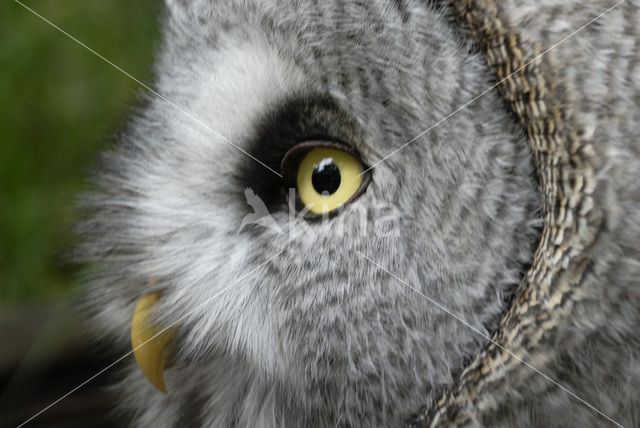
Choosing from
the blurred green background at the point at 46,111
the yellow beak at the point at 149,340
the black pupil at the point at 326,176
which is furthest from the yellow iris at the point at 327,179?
the blurred green background at the point at 46,111

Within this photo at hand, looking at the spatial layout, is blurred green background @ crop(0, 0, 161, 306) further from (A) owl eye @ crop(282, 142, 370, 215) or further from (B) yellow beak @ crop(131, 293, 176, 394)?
(A) owl eye @ crop(282, 142, 370, 215)

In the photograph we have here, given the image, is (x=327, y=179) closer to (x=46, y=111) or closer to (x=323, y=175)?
(x=323, y=175)

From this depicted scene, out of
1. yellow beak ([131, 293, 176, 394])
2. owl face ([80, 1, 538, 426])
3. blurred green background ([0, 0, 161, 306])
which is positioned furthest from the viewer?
blurred green background ([0, 0, 161, 306])

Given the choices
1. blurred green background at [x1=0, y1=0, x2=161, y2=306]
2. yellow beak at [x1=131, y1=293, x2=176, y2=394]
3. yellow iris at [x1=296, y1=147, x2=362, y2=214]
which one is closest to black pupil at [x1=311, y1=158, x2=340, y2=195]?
yellow iris at [x1=296, y1=147, x2=362, y2=214]

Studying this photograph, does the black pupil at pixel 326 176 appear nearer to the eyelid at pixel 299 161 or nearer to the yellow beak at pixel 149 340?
the eyelid at pixel 299 161

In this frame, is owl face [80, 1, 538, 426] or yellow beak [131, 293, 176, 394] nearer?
owl face [80, 1, 538, 426]

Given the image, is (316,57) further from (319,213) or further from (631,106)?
(631,106)

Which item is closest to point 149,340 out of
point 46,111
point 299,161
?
point 299,161

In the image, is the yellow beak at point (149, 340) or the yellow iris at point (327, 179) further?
the yellow beak at point (149, 340)
